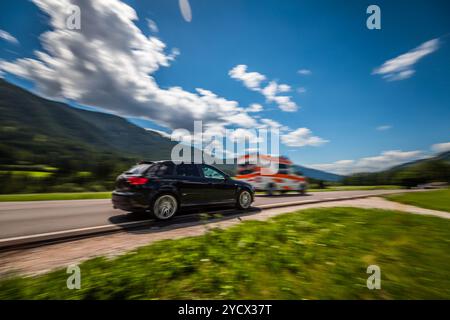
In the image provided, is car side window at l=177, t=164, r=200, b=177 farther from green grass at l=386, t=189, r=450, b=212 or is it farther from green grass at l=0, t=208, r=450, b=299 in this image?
green grass at l=386, t=189, r=450, b=212

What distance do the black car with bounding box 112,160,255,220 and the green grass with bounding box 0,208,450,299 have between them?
90.6 inches

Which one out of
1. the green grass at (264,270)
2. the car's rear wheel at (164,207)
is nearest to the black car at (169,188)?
the car's rear wheel at (164,207)

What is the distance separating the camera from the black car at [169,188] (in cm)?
534

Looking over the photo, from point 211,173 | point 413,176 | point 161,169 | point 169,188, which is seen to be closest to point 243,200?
point 211,173

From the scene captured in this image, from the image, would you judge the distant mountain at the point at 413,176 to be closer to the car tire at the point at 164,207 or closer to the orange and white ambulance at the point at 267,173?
the orange and white ambulance at the point at 267,173

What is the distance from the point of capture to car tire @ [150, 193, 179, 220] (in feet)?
18.0

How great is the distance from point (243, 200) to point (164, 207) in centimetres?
303

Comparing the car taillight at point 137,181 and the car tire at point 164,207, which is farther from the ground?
the car taillight at point 137,181

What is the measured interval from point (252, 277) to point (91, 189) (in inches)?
1034

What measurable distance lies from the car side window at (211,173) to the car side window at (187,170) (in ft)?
1.05

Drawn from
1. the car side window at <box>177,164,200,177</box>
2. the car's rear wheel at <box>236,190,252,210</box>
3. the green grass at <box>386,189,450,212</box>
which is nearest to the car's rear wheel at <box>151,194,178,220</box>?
the car side window at <box>177,164,200,177</box>

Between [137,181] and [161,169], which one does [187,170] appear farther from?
[137,181]

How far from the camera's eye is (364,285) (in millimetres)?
2211

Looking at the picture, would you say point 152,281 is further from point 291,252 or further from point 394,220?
point 394,220
